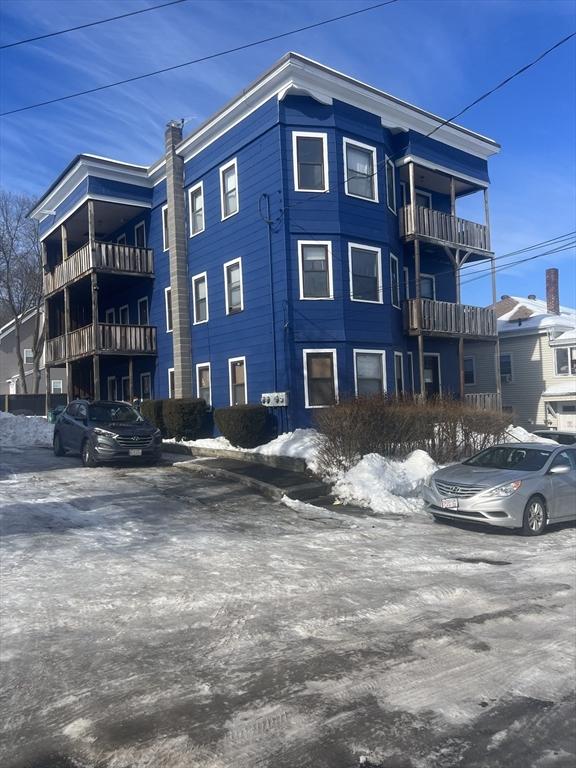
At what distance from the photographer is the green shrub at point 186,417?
21.2 meters

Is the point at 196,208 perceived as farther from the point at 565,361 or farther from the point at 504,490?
the point at 565,361

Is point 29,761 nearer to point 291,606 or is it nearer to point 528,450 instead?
point 291,606

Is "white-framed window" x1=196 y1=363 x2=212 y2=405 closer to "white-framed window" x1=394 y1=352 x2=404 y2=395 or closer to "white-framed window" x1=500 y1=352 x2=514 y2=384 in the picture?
"white-framed window" x1=394 y1=352 x2=404 y2=395

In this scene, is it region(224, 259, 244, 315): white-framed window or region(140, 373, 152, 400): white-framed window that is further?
region(140, 373, 152, 400): white-framed window

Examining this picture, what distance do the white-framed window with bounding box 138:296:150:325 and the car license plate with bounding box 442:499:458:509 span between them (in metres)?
19.0

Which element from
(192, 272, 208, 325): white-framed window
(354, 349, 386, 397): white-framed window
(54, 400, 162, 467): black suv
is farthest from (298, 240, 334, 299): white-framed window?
(54, 400, 162, 467): black suv

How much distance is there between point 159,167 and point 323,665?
23.6m

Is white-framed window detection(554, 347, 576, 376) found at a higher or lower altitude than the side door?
higher

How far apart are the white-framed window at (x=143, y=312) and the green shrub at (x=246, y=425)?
33.5ft

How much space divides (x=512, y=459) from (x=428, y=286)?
47.2ft

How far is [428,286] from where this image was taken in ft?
82.9

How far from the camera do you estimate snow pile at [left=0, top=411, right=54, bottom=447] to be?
24.5 metres

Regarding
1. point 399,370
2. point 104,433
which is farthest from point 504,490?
point 399,370

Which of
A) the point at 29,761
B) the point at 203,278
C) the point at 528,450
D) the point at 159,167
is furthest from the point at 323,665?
the point at 159,167
